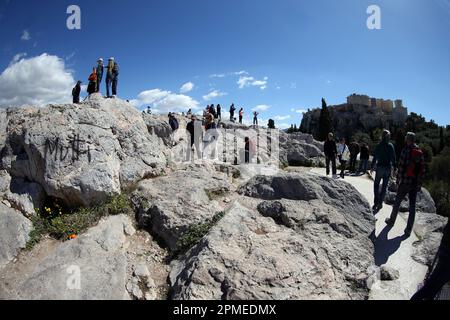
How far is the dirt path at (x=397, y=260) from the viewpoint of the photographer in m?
5.96

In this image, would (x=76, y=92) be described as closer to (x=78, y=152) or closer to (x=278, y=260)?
(x=78, y=152)

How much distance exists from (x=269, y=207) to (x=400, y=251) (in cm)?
320

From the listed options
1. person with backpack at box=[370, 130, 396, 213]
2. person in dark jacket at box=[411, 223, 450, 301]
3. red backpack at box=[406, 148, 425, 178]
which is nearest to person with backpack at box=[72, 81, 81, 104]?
person with backpack at box=[370, 130, 396, 213]

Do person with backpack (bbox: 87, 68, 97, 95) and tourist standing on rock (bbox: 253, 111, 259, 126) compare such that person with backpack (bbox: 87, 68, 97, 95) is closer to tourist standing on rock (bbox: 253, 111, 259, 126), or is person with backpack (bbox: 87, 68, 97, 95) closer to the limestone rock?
the limestone rock

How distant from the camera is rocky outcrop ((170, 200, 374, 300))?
553cm

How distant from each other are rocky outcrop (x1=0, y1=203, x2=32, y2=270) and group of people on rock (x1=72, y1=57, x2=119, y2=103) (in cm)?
715

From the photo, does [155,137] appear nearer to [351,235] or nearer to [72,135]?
[72,135]

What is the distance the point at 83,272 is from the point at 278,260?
12.5 ft

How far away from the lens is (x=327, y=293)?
5.57 m

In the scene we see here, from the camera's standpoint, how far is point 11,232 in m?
7.41

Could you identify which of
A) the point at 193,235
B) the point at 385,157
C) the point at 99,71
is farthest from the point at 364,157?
the point at 99,71

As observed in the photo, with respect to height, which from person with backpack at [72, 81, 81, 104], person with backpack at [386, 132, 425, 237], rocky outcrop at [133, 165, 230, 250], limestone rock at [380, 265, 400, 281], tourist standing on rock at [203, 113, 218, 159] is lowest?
limestone rock at [380, 265, 400, 281]
